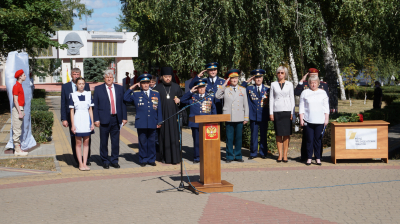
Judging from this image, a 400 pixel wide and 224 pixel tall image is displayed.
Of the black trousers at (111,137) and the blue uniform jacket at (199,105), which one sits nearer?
the black trousers at (111,137)

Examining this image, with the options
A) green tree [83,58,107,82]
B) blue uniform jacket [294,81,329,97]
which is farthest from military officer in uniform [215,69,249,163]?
green tree [83,58,107,82]

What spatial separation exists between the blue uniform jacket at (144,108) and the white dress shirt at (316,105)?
127 inches

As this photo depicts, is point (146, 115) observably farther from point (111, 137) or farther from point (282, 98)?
point (282, 98)

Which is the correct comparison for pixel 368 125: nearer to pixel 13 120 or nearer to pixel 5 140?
pixel 13 120

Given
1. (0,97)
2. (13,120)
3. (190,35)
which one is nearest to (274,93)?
(190,35)

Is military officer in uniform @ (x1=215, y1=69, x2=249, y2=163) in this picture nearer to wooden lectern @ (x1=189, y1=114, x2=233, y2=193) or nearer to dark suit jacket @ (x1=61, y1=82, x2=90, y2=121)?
wooden lectern @ (x1=189, y1=114, x2=233, y2=193)

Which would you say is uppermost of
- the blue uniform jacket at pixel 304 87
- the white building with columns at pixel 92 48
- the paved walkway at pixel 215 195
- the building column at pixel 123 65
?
the white building with columns at pixel 92 48

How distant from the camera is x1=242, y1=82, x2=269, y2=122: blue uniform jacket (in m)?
9.79

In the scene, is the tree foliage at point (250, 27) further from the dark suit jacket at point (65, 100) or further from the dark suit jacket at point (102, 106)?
the dark suit jacket at point (65, 100)

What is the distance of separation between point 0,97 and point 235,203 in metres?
23.0

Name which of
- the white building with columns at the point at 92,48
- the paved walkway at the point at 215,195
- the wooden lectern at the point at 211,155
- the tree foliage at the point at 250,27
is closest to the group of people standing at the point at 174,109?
the paved walkway at the point at 215,195

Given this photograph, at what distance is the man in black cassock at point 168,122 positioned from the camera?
9.34 meters

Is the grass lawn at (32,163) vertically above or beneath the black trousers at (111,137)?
beneath

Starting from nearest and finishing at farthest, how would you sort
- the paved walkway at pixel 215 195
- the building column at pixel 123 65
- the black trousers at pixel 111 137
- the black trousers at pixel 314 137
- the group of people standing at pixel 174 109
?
the paved walkway at pixel 215 195 < the group of people standing at pixel 174 109 < the black trousers at pixel 111 137 < the black trousers at pixel 314 137 < the building column at pixel 123 65
